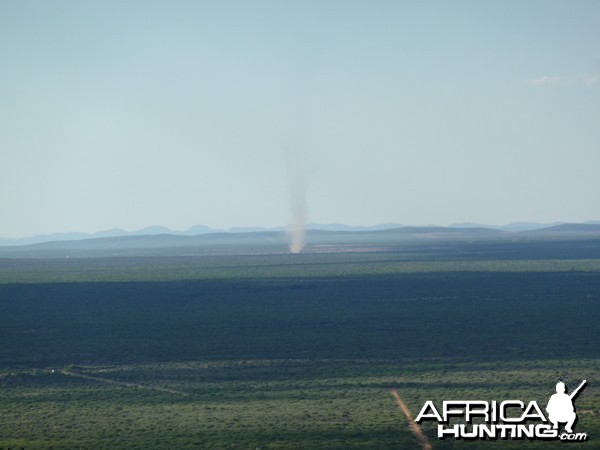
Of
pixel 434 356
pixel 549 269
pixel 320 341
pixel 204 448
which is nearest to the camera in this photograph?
pixel 204 448

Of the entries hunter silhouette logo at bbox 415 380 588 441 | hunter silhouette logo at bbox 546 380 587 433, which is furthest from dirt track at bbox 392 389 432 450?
hunter silhouette logo at bbox 546 380 587 433

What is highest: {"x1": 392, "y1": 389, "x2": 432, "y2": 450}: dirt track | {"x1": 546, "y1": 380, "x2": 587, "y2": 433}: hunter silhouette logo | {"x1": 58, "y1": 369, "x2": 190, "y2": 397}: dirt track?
{"x1": 546, "y1": 380, "x2": 587, "y2": 433}: hunter silhouette logo

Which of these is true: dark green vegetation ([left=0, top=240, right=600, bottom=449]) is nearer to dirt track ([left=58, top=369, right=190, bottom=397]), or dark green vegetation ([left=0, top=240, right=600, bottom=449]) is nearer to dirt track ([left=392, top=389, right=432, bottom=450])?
dirt track ([left=58, top=369, right=190, bottom=397])

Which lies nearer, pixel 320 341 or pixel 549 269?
pixel 320 341

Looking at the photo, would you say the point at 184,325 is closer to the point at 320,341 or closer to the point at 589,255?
the point at 320,341

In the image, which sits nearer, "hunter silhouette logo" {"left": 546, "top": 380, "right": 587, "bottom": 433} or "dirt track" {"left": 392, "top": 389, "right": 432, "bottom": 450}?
"hunter silhouette logo" {"left": 546, "top": 380, "right": 587, "bottom": 433}

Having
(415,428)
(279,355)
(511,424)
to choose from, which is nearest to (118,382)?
(279,355)

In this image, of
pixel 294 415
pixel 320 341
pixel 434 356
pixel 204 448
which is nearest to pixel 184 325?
pixel 320 341

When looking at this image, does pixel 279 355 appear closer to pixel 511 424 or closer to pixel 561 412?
pixel 511 424
